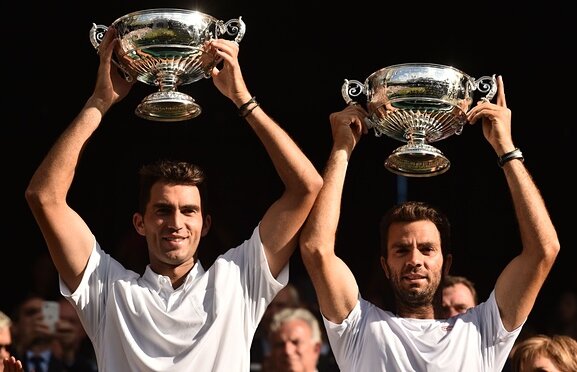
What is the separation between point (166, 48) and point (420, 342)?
1.59 metres

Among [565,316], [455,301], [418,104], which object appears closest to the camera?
[418,104]

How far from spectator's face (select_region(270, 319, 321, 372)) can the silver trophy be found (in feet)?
4.92

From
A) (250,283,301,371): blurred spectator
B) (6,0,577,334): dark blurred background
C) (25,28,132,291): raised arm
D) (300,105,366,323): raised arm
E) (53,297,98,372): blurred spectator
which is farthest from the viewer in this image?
(6,0,577,334): dark blurred background

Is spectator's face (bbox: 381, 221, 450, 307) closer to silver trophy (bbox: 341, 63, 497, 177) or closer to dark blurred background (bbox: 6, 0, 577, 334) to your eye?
silver trophy (bbox: 341, 63, 497, 177)

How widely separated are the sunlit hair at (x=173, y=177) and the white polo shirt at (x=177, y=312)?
0.29m

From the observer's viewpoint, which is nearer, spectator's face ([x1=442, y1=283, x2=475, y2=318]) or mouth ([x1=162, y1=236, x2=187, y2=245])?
mouth ([x1=162, y1=236, x2=187, y2=245])

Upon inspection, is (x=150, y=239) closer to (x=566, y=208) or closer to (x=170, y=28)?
(x=170, y=28)

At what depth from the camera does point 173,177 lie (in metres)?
6.21

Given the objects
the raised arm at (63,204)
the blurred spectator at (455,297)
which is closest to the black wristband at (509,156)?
the blurred spectator at (455,297)

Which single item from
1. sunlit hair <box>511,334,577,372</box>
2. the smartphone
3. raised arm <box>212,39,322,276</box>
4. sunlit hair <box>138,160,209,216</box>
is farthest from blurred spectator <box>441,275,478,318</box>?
the smartphone

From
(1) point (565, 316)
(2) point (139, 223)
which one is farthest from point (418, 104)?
(1) point (565, 316)

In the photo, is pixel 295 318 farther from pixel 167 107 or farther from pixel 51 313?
pixel 167 107

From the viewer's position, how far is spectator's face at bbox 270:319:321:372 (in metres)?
7.56

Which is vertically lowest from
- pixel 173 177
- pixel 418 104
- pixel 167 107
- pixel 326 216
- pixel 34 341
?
pixel 34 341
